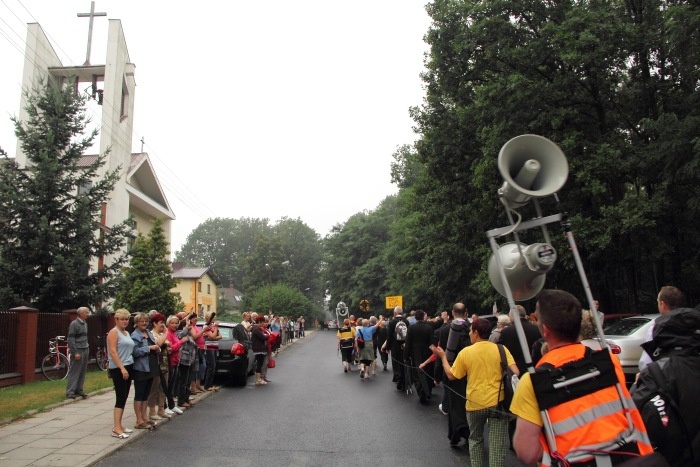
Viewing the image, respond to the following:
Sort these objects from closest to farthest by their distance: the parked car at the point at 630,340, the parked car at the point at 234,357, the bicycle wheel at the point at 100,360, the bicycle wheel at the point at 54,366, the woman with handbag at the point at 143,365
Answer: the woman with handbag at the point at 143,365 → the parked car at the point at 630,340 → the parked car at the point at 234,357 → the bicycle wheel at the point at 54,366 → the bicycle wheel at the point at 100,360

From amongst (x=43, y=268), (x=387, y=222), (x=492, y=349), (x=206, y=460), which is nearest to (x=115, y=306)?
(x=43, y=268)

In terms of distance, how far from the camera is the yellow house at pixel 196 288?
5353cm

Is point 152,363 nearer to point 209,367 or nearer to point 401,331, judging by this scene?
point 209,367

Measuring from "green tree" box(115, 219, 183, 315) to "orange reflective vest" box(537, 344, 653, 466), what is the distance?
21.9m

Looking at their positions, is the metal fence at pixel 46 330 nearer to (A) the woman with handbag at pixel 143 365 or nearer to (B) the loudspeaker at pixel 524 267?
(A) the woman with handbag at pixel 143 365

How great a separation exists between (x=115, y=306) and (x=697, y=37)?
2148 centimetres

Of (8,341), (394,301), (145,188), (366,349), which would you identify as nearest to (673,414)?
(366,349)

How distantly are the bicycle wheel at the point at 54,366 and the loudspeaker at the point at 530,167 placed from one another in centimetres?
1428

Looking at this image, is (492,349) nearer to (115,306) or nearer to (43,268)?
(43,268)

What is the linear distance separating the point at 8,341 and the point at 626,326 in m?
13.7

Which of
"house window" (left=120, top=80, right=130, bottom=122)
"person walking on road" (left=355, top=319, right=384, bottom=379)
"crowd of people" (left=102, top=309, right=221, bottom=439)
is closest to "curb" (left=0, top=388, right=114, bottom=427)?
"crowd of people" (left=102, top=309, right=221, bottom=439)

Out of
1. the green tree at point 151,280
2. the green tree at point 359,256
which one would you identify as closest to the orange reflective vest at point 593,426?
the green tree at point 151,280

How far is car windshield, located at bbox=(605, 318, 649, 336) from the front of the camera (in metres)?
10.2

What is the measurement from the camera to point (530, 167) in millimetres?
3205
